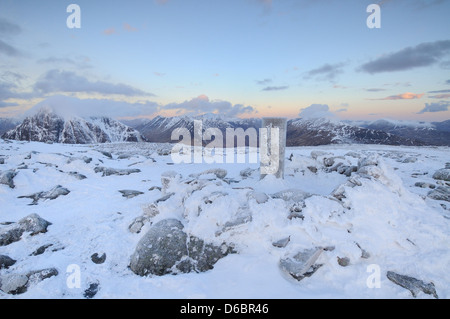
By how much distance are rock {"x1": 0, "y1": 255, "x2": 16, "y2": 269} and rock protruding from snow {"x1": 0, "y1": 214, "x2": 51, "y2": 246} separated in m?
1.28

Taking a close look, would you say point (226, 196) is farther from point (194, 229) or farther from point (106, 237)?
point (106, 237)

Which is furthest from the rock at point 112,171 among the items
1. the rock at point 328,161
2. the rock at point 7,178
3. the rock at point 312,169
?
the rock at point 328,161

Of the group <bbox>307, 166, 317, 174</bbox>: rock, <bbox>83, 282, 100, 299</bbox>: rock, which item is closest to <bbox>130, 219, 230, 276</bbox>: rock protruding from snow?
<bbox>83, 282, 100, 299</bbox>: rock

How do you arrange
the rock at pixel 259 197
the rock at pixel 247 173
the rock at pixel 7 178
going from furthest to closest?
the rock at pixel 247 173
the rock at pixel 7 178
the rock at pixel 259 197

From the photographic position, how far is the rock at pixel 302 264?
18.9 feet

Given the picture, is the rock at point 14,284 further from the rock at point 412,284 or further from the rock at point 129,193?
the rock at point 412,284

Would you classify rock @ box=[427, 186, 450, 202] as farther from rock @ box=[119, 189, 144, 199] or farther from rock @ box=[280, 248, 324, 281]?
rock @ box=[119, 189, 144, 199]

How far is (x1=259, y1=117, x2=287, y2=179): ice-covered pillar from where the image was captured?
11750mm

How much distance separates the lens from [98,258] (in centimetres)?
716

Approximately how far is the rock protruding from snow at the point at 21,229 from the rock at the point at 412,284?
36.6 ft

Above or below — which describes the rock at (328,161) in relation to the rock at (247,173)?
above

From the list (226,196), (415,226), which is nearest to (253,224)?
(226,196)

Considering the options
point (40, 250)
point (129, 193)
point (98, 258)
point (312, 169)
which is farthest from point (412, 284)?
point (129, 193)

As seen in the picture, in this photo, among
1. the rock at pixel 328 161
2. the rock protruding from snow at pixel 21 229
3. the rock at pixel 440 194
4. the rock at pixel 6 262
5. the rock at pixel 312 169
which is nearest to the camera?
the rock at pixel 6 262
